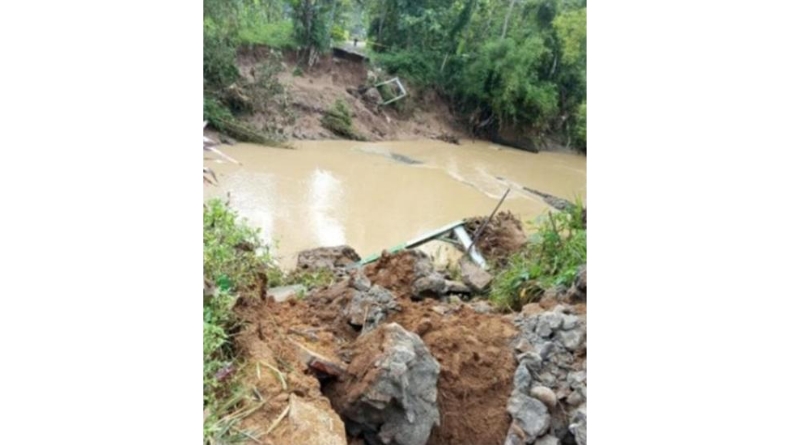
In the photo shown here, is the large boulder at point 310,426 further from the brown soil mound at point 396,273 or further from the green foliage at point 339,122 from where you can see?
the green foliage at point 339,122

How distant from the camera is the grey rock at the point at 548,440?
1705mm

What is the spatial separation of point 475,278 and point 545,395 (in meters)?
1.40

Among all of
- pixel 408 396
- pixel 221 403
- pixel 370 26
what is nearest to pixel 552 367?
pixel 408 396

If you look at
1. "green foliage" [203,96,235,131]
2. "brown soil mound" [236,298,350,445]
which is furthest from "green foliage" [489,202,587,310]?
"green foliage" [203,96,235,131]

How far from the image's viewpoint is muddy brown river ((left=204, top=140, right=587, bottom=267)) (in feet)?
18.9

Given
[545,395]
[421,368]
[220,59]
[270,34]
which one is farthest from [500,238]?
[270,34]

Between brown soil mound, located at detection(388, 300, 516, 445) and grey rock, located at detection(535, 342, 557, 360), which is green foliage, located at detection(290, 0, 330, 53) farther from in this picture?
grey rock, located at detection(535, 342, 557, 360)

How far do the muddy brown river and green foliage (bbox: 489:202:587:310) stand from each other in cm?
171

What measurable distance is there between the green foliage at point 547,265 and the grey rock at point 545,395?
0.80 metres

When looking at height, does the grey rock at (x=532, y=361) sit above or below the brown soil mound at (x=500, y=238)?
above

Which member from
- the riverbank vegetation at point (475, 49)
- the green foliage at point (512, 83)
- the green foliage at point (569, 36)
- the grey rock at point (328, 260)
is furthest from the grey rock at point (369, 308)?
the green foliage at point (512, 83)

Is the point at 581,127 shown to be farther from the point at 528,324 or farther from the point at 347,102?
the point at 528,324
